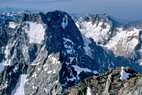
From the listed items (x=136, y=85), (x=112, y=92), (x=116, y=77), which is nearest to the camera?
(x=136, y=85)

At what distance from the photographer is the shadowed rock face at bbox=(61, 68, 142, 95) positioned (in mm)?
109775

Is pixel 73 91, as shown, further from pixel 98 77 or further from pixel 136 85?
pixel 136 85

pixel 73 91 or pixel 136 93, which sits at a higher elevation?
pixel 136 93

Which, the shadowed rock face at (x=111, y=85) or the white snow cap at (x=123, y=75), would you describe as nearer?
the shadowed rock face at (x=111, y=85)

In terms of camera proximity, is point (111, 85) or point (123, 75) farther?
point (123, 75)

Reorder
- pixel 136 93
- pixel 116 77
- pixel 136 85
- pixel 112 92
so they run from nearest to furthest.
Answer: pixel 136 93, pixel 136 85, pixel 112 92, pixel 116 77

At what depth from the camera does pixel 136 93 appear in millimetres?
100312

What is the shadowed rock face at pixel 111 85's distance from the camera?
360 ft

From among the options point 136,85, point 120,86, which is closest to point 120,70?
point 120,86

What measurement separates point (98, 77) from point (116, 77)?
7.79 m

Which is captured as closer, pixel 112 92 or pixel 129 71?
pixel 112 92

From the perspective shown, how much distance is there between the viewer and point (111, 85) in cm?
11831

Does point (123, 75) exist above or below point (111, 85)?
above

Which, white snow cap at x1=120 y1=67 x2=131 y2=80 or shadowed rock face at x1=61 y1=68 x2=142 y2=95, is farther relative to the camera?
white snow cap at x1=120 y1=67 x2=131 y2=80
